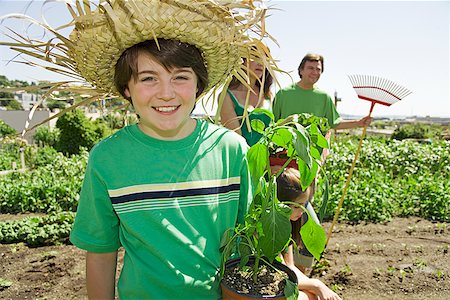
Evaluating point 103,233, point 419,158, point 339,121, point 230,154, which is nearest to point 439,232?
point 339,121

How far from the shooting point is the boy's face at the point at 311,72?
370 cm

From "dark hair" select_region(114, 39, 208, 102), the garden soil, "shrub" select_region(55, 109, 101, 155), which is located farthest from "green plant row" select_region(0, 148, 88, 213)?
"shrub" select_region(55, 109, 101, 155)

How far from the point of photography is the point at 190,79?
133 cm

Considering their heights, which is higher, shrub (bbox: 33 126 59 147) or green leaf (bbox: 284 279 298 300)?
green leaf (bbox: 284 279 298 300)

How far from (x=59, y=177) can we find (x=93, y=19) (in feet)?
20.3

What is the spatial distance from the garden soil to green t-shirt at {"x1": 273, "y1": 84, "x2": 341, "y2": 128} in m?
1.30

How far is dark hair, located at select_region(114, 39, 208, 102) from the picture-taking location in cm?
126

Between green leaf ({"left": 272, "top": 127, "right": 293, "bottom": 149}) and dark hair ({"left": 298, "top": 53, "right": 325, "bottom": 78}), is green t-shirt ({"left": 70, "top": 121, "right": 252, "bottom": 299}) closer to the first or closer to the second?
green leaf ({"left": 272, "top": 127, "right": 293, "bottom": 149})

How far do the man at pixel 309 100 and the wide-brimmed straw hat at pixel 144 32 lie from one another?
2196 millimetres

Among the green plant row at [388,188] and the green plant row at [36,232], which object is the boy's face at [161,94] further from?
the green plant row at [388,188]

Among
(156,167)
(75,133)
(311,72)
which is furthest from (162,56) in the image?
(75,133)

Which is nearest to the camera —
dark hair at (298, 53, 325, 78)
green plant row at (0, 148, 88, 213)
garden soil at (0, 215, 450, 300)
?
garden soil at (0, 215, 450, 300)

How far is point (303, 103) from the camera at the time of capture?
11.9 feet

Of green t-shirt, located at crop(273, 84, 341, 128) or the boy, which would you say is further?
green t-shirt, located at crop(273, 84, 341, 128)
